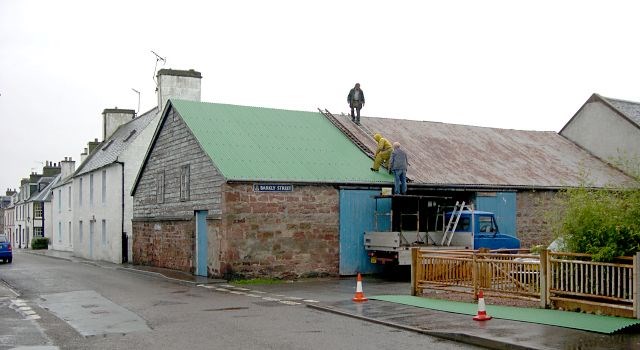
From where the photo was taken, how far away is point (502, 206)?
27938 mm

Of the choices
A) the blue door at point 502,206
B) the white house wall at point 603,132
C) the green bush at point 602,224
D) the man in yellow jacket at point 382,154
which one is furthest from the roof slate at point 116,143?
the green bush at point 602,224

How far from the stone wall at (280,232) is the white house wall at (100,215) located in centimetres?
1353

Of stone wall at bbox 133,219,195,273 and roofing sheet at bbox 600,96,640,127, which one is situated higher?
roofing sheet at bbox 600,96,640,127

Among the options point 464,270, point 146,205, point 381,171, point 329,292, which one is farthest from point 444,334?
point 146,205

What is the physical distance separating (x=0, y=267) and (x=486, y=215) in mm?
21611

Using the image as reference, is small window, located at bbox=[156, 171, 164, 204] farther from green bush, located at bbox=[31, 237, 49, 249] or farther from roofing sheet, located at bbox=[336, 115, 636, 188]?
green bush, located at bbox=[31, 237, 49, 249]

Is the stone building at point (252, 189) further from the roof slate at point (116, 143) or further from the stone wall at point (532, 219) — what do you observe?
the stone wall at point (532, 219)

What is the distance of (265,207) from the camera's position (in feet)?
76.7

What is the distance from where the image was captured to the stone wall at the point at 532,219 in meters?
28.4

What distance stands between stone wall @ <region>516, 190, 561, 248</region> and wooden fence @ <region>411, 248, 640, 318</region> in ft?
41.5

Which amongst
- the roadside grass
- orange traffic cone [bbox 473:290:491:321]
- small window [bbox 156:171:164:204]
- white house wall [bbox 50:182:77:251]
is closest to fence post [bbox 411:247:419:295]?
orange traffic cone [bbox 473:290:491:321]

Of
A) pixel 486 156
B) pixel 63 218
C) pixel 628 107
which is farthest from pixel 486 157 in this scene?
pixel 63 218

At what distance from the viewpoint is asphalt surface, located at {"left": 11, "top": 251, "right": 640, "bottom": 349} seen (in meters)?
10.5

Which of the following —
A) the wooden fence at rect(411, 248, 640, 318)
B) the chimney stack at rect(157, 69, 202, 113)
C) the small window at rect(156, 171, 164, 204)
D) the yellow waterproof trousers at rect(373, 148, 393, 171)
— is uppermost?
the chimney stack at rect(157, 69, 202, 113)
